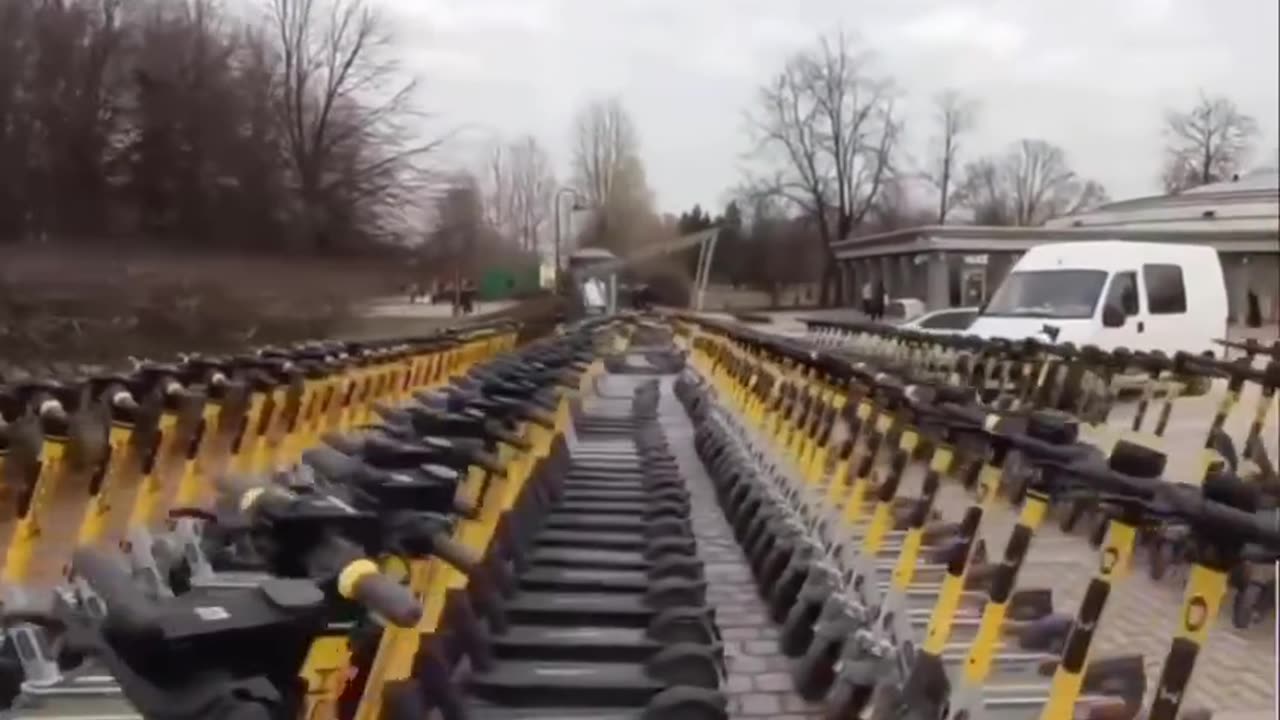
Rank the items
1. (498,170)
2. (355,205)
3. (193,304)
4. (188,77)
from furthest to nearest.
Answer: (498,170) → (355,205) → (193,304) → (188,77)

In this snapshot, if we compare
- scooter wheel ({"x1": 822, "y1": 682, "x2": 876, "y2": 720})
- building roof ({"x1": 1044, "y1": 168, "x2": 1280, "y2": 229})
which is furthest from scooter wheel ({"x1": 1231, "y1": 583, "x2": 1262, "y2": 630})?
building roof ({"x1": 1044, "y1": 168, "x2": 1280, "y2": 229})

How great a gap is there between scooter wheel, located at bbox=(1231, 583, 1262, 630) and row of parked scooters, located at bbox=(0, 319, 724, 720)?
2336 mm

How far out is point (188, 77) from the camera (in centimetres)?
586

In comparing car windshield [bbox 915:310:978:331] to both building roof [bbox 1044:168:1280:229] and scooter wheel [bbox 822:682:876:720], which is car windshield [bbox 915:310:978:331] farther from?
scooter wheel [bbox 822:682:876:720]

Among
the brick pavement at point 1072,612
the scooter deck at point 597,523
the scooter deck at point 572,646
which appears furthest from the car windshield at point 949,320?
the scooter deck at point 572,646

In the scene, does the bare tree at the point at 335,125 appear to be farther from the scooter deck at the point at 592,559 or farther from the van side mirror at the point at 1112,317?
the van side mirror at the point at 1112,317

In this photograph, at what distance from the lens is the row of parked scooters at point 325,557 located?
5.62 ft

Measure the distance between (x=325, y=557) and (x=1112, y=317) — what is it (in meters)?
10.6

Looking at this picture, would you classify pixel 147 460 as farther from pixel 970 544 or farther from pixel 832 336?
pixel 832 336

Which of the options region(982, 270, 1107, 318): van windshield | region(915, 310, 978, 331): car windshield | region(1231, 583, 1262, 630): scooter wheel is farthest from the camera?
region(915, 310, 978, 331): car windshield

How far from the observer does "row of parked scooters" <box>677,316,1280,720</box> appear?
2332mm

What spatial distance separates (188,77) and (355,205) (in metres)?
2.26

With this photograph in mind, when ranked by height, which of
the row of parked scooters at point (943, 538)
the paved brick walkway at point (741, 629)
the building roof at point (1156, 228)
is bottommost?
the paved brick walkway at point (741, 629)

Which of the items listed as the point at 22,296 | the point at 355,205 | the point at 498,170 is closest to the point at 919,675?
the point at 22,296
